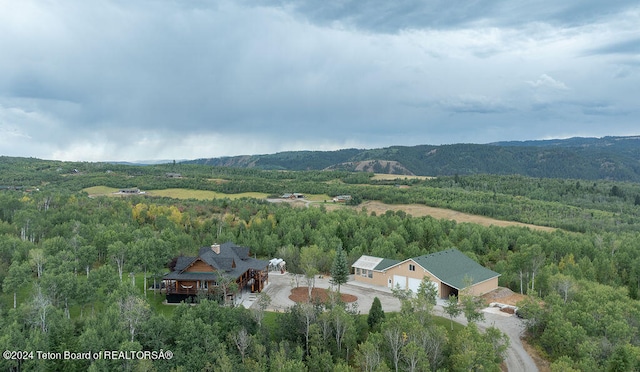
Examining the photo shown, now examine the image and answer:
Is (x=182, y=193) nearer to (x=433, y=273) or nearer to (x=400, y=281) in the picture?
(x=400, y=281)

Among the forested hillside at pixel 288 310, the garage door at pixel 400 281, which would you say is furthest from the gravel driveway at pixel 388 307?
the garage door at pixel 400 281

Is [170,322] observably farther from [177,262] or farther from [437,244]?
[437,244]

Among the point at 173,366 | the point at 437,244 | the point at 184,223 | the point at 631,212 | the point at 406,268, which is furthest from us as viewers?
the point at 631,212

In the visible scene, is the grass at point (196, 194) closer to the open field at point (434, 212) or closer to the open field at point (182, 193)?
the open field at point (182, 193)

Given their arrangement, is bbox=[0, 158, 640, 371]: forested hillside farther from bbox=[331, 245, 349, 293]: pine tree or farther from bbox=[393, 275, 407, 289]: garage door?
bbox=[393, 275, 407, 289]: garage door

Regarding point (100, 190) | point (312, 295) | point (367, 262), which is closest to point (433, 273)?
point (367, 262)

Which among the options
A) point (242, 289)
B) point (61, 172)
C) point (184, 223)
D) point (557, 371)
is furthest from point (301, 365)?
point (61, 172)

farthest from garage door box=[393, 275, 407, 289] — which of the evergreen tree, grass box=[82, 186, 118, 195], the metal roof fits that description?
grass box=[82, 186, 118, 195]
